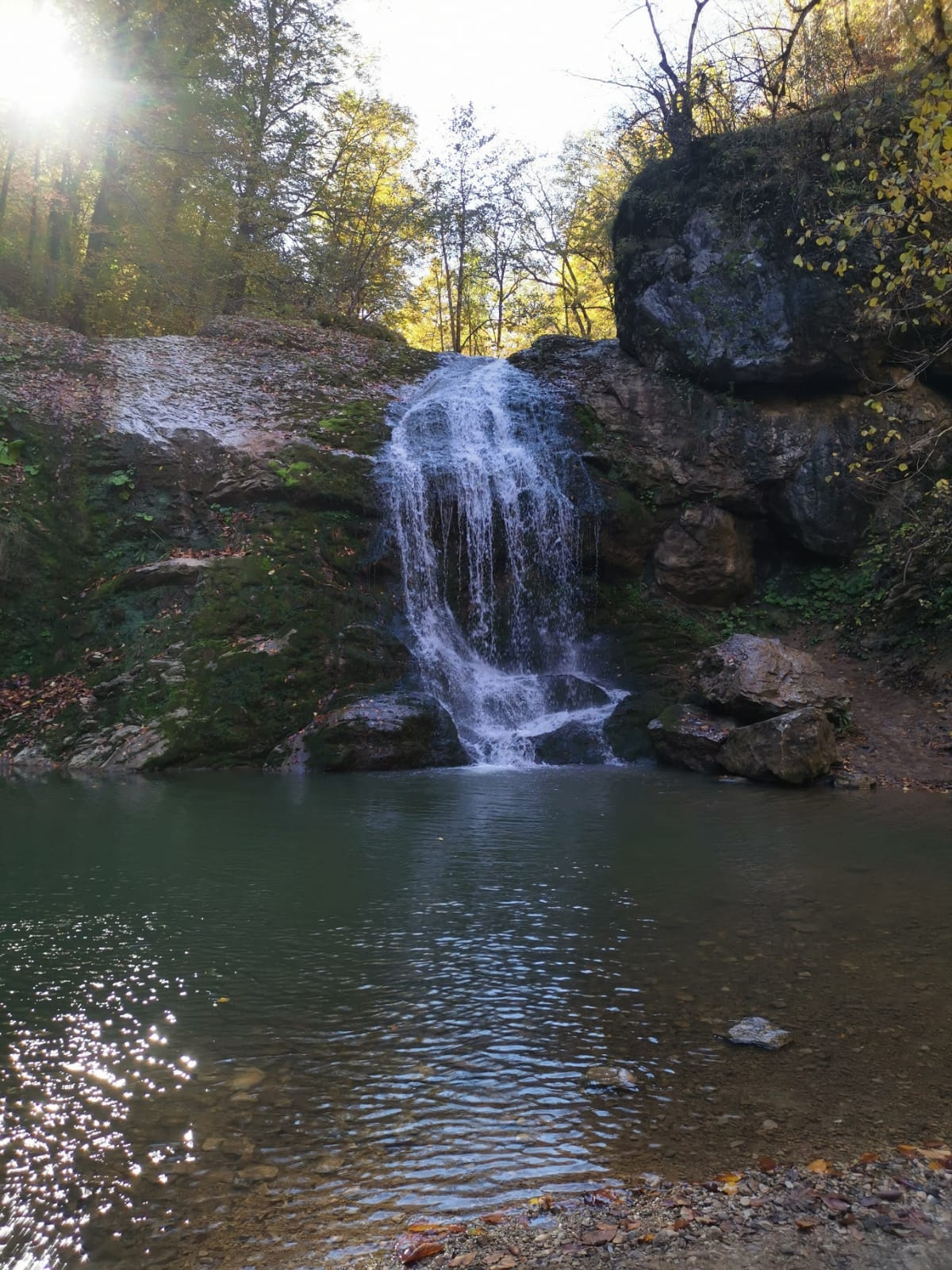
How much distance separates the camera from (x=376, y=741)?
10516 mm

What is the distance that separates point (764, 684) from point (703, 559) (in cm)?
468

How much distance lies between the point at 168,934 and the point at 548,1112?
2.53 meters

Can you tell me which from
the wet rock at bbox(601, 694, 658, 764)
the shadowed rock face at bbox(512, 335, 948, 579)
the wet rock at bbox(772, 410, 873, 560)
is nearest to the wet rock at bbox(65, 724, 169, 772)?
the wet rock at bbox(601, 694, 658, 764)

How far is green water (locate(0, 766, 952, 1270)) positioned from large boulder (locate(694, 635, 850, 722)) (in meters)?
3.62

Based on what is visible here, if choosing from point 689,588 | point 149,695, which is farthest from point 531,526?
point 149,695

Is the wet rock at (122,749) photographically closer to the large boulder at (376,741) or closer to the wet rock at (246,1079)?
the large boulder at (376,741)

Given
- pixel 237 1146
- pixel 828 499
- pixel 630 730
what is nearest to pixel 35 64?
pixel 630 730

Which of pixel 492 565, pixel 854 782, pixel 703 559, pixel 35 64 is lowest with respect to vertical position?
pixel 854 782

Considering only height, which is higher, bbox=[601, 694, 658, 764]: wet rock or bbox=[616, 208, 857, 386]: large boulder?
bbox=[616, 208, 857, 386]: large boulder

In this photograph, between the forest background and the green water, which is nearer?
the green water

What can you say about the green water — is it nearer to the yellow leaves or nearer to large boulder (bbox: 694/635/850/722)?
the yellow leaves

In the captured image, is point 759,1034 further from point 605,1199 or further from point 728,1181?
point 605,1199

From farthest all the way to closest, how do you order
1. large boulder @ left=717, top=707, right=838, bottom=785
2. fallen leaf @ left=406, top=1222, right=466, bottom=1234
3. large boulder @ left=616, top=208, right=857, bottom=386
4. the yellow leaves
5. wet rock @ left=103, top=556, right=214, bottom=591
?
large boulder @ left=616, top=208, right=857, bottom=386 < wet rock @ left=103, top=556, right=214, bottom=591 < large boulder @ left=717, top=707, right=838, bottom=785 < the yellow leaves < fallen leaf @ left=406, top=1222, right=466, bottom=1234

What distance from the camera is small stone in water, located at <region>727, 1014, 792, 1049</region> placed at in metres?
3.00
